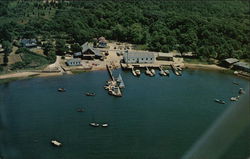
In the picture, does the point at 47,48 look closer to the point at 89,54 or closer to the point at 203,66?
the point at 89,54

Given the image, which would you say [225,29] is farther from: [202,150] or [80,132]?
[202,150]

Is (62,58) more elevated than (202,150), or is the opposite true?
(202,150)

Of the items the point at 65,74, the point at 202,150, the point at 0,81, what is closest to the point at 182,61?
the point at 65,74

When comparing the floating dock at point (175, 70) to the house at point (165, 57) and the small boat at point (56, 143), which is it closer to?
the house at point (165, 57)

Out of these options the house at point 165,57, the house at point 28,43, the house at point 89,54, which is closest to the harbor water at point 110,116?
the house at point 89,54

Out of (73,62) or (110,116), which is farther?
(73,62)

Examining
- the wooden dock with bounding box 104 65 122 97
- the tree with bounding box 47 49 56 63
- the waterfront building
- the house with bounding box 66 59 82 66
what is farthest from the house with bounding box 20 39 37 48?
the wooden dock with bounding box 104 65 122 97

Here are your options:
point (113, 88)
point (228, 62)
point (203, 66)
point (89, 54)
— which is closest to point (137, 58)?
point (89, 54)
